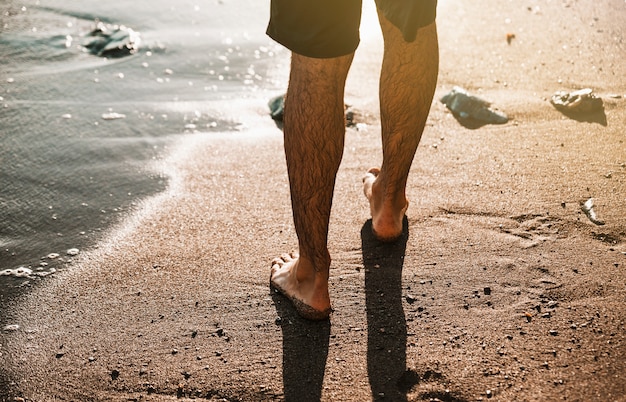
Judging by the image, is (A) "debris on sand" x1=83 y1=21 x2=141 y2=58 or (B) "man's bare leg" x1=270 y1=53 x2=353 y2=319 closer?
(B) "man's bare leg" x1=270 y1=53 x2=353 y2=319

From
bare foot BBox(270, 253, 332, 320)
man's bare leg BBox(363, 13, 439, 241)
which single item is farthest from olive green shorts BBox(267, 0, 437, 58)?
bare foot BBox(270, 253, 332, 320)

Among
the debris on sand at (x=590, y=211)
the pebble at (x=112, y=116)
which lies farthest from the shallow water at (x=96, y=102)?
the debris on sand at (x=590, y=211)

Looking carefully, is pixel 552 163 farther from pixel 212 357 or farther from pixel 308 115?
pixel 212 357

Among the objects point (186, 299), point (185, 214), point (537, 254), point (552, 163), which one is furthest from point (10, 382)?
point (552, 163)

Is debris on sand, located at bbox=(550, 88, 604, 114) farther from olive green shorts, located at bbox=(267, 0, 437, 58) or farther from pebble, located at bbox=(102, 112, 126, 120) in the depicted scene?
pebble, located at bbox=(102, 112, 126, 120)

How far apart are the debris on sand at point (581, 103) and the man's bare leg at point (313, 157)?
174 cm

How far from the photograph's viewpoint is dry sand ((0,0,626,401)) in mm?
1743

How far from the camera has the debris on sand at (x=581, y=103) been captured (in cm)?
308

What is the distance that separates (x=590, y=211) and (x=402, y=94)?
2.95 feet

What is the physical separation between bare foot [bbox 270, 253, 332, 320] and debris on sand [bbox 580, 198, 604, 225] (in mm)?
→ 1085

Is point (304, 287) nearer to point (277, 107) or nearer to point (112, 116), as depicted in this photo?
point (277, 107)

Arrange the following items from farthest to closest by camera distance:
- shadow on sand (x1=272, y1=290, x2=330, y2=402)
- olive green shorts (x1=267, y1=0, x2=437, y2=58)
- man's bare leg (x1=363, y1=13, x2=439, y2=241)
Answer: man's bare leg (x1=363, y1=13, x2=439, y2=241), shadow on sand (x1=272, y1=290, x2=330, y2=402), olive green shorts (x1=267, y1=0, x2=437, y2=58)

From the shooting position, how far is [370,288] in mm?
2088

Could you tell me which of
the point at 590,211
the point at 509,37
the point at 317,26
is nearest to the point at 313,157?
the point at 317,26
